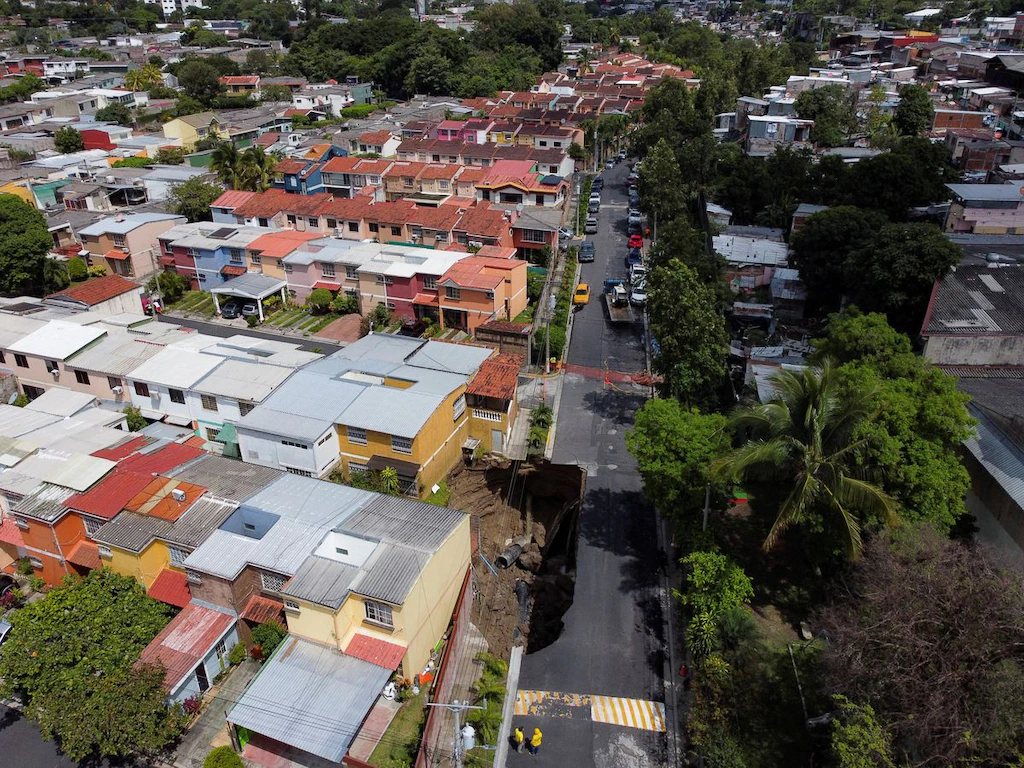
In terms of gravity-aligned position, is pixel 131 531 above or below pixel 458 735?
above

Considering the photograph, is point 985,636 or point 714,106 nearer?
point 985,636

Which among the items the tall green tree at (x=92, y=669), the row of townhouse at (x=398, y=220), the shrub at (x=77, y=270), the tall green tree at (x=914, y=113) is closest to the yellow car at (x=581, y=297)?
the row of townhouse at (x=398, y=220)

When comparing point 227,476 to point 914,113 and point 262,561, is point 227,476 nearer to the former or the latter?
point 262,561

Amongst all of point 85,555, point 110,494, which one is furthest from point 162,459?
point 85,555

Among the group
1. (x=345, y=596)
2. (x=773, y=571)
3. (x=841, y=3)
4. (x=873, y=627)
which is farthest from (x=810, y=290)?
(x=841, y=3)

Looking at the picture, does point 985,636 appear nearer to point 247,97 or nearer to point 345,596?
point 345,596

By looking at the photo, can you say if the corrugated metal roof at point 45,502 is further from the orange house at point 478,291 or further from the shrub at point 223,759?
the orange house at point 478,291
